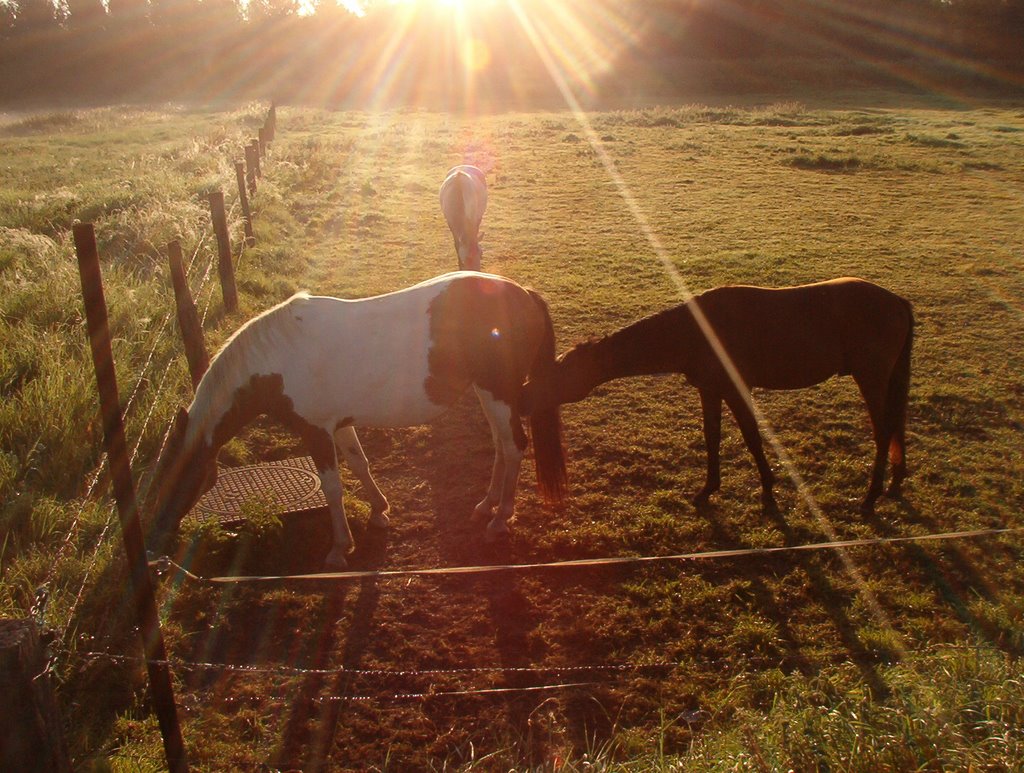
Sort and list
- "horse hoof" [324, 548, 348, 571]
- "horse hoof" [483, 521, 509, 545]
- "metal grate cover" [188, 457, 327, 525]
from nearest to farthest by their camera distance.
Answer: "horse hoof" [324, 548, 348, 571], "horse hoof" [483, 521, 509, 545], "metal grate cover" [188, 457, 327, 525]

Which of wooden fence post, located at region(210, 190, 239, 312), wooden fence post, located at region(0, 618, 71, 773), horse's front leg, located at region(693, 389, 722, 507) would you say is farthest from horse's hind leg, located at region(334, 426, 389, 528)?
wooden fence post, located at region(210, 190, 239, 312)

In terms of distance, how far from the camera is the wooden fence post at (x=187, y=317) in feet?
21.7

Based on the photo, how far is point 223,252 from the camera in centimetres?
879

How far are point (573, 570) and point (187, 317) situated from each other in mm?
3775

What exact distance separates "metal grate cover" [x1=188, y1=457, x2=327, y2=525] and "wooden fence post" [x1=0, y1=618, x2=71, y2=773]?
2966 mm

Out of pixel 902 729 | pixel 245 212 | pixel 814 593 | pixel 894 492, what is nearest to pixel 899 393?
pixel 894 492

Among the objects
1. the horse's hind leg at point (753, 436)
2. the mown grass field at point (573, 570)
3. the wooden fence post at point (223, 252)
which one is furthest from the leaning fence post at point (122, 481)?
the wooden fence post at point (223, 252)

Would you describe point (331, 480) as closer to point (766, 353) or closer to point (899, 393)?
point (766, 353)

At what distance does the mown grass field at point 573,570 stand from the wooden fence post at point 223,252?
9.2 inches

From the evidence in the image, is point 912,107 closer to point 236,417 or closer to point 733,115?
point 733,115

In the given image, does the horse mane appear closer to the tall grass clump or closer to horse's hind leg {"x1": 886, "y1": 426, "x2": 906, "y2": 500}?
the tall grass clump

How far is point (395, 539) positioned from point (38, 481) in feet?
7.69

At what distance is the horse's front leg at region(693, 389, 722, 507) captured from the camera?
5844 mm

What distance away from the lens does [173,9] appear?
58875 millimetres
